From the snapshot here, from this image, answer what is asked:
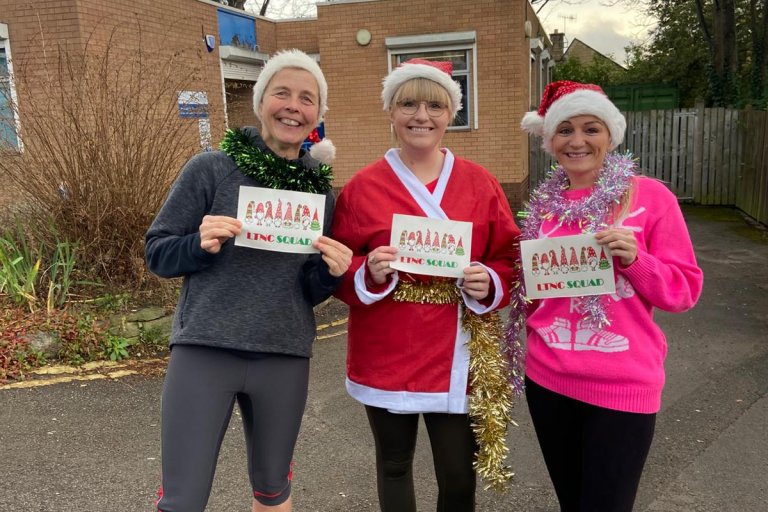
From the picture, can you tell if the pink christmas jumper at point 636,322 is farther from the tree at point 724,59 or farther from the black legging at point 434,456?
the tree at point 724,59

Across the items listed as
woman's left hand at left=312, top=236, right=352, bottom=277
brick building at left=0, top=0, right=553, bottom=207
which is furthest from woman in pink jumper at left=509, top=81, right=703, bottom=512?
brick building at left=0, top=0, right=553, bottom=207

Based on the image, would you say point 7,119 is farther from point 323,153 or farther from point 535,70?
point 535,70

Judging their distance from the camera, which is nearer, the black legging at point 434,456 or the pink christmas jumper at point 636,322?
the pink christmas jumper at point 636,322

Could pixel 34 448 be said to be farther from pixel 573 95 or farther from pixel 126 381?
pixel 573 95

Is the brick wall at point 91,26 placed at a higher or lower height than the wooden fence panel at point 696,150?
higher

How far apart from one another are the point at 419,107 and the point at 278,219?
66cm

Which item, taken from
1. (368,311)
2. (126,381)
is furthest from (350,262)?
(126,381)

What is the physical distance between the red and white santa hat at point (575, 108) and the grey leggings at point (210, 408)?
1.27 metres

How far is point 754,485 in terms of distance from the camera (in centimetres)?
326

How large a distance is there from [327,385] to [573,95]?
3.09 m

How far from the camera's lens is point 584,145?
7.48ft

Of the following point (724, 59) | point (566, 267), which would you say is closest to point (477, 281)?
point (566, 267)

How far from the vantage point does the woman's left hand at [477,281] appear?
7.42ft

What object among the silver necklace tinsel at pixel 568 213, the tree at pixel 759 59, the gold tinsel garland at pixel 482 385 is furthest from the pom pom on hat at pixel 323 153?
the tree at pixel 759 59
